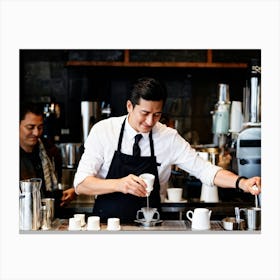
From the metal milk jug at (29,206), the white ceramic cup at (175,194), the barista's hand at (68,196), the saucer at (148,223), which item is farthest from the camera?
the white ceramic cup at (175,194)

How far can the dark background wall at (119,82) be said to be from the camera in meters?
2.62

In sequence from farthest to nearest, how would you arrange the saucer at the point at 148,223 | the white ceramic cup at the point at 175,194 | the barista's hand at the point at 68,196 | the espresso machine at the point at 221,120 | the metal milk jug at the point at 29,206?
the espresso machine at the point at 221,120 < the white ceramic cup at the point at 175,194 < the barista's hand at the point at 68,196 < the saucer at the point at 148,223 < the metal milk jug at the point at 29,206

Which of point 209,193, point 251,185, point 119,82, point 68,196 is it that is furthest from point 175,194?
point 119,82

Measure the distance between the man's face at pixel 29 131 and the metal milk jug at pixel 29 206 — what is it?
19 centimetres

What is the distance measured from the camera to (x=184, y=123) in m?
2.82

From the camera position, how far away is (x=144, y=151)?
2504 millimetres

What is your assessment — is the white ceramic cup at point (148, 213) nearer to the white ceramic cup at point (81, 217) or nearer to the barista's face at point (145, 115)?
the white ceramic cup at point (81, 217)

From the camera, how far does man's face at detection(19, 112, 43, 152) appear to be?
2471mm

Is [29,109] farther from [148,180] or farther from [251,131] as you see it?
[251,131]

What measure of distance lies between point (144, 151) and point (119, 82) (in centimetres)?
47

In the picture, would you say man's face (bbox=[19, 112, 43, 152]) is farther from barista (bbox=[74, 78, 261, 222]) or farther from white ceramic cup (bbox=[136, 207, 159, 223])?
white ceramic cup (bbox=[136, 207, 159, 223])

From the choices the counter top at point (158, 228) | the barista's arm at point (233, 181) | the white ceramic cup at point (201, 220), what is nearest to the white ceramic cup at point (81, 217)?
the counter top at point (158, 228)
